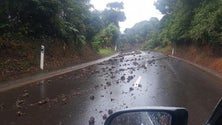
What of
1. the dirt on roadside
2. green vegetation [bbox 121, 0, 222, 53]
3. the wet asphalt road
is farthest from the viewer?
green vegetation [bbox 121, 0, 222, 53]

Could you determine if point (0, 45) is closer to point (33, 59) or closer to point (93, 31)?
point (33, 59)

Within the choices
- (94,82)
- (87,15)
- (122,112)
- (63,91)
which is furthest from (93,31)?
(122,112)

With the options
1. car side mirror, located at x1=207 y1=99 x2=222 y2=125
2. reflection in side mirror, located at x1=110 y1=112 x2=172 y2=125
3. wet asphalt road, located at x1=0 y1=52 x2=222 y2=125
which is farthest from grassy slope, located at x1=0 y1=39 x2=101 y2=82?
car side mirror, located at x1=207 y1=99 x2=222 y2=125

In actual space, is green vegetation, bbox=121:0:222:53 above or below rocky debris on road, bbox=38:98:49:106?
above

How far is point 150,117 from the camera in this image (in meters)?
2.90

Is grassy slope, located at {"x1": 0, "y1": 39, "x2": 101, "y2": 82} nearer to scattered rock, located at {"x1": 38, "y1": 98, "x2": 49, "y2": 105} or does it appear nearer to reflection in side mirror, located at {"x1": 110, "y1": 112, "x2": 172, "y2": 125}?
scattered rock, located at {"x1": 38, "y1": 98, "x2": 49, "y2": 105}

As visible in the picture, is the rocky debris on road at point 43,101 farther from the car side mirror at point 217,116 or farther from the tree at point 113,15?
the tree at point 113,15

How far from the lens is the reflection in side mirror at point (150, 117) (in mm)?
2551

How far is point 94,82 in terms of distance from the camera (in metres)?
16.1

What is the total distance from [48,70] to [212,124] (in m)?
16.8

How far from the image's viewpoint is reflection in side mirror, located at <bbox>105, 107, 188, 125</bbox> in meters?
2.55

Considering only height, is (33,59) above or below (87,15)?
below

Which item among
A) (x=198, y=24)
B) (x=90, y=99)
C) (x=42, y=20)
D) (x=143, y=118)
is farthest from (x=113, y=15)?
(x=143, y=118)

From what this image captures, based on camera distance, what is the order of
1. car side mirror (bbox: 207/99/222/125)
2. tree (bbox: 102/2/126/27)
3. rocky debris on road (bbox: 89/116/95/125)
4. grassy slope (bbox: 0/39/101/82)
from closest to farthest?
1. car side mirror (bbox: 207/99/222/125)
2. rocky debris on road (bbox: 89/116/95/125)
3. grassy slope (bbox: 0/39/101/82)
4. tree (bbox: 102/2/126/27)
